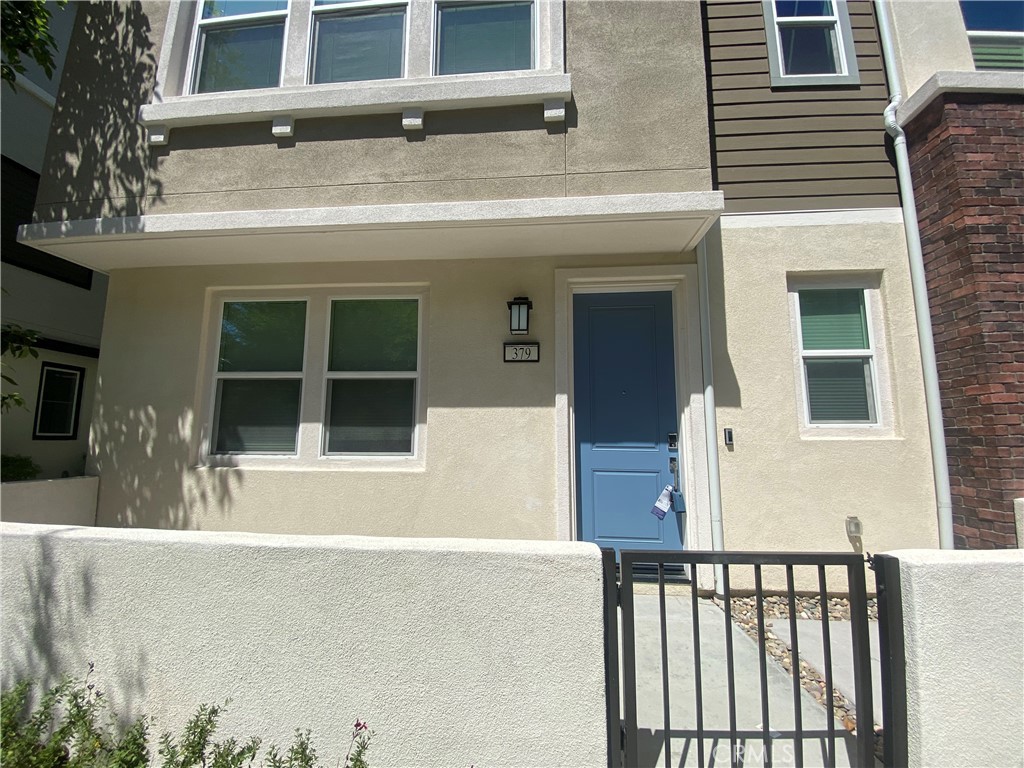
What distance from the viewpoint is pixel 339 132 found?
12.2 feet

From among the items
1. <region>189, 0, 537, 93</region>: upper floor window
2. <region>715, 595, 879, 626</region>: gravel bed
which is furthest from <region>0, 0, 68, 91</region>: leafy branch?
<region>715, 595, 879, 626</region>: gravel bed

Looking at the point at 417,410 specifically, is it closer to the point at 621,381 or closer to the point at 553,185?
the point at 621,381

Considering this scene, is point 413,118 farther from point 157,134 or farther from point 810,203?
point 810,203

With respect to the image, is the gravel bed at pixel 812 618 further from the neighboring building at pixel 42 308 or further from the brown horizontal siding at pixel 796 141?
the neighboring building at pixel 42 308

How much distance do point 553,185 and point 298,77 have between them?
8.04 ft

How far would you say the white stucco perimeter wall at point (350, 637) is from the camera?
190 centimetres

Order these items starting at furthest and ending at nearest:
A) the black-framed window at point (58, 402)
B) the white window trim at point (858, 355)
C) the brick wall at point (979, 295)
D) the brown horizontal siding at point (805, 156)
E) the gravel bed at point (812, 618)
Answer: the black-framed window at point (58, 402)
the brown horizontal siding at point (805, 156)
the white window trim at point (858, 355)
the brick wall at point (979, 295)
the gravel bed at point (812, 618)

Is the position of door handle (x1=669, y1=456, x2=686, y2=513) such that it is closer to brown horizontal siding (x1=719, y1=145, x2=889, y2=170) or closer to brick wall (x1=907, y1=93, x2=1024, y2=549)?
brick wall (x1=907, y1=93, x2=1024, y2=549)

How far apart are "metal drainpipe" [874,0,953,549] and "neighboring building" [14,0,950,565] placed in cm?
8

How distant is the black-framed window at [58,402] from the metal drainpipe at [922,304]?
31.7 ft

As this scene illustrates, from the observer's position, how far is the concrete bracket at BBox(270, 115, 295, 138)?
12.2 feet

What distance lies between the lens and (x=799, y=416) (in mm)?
3811

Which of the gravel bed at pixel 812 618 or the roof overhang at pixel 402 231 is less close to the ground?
the roof overhang at pixel 402 231

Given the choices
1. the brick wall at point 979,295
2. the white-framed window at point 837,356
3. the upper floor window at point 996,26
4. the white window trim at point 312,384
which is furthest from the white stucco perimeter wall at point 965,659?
the upper floor window at point 996,26
